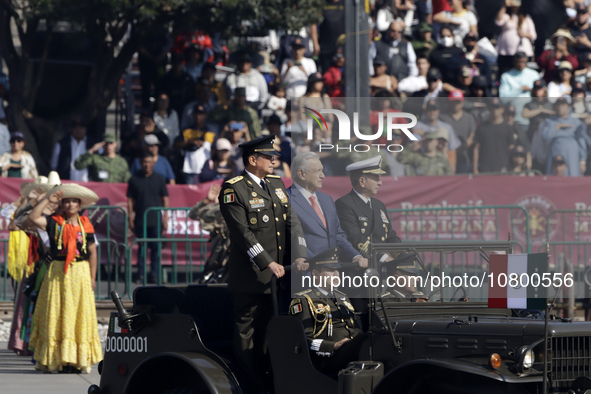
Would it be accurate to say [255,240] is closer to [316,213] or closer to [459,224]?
[316,213]

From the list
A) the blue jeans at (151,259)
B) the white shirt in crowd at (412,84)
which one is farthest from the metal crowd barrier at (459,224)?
the white shirt in crowd at (412,84)

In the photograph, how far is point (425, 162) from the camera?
526cm

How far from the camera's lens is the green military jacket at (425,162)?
200 inches

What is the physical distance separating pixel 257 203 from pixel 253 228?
0.16m

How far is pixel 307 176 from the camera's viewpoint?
17.0 feet

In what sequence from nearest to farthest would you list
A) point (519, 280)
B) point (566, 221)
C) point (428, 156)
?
point (519, 280) < point (428, 156) < point (566, 221)

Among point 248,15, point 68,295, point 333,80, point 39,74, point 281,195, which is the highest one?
point 248,15

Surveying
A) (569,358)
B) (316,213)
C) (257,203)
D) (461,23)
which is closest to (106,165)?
(461,23)

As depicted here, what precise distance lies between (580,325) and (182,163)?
11.1m

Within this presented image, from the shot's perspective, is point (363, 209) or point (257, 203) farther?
point (257, 203)

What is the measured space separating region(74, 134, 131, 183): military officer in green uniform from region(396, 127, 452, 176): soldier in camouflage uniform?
9543mm

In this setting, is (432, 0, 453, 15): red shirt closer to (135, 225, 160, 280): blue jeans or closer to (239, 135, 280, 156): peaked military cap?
(135, 225, 160, 280): blue jeans

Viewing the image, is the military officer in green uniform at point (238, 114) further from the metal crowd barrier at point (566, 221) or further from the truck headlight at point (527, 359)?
the truck headlight at point (527, 359)

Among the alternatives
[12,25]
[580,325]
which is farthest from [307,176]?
[12,25]
